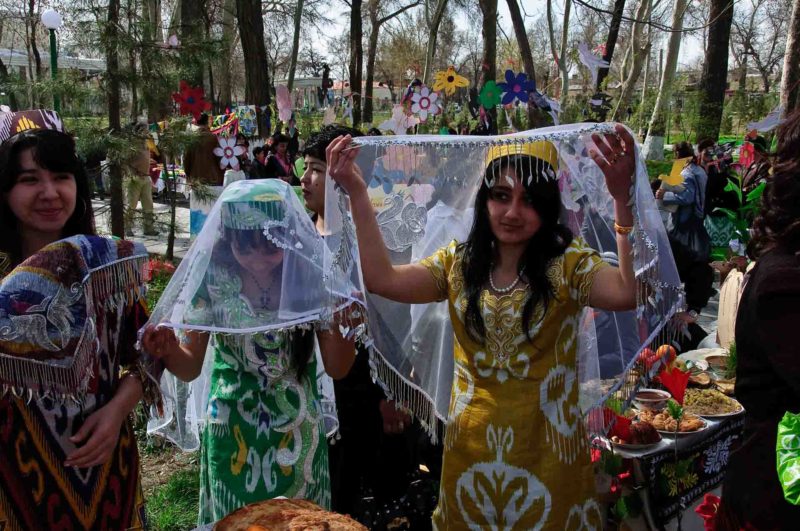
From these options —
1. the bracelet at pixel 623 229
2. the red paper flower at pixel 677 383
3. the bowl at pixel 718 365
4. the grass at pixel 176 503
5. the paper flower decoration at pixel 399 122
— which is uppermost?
the paper flower decoration at pixel 399 122

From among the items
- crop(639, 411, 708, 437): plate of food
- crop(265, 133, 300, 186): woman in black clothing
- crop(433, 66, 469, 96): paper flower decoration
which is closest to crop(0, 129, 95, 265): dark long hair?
crop(639, 411, 708, 437): plate of food

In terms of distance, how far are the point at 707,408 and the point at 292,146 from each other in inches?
338

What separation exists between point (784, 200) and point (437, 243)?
1.07 meters

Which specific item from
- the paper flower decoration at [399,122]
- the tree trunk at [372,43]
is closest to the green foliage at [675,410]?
the paper flower decoration at [399,122]

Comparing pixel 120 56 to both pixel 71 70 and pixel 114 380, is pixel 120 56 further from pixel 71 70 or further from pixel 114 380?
pixel 114 380

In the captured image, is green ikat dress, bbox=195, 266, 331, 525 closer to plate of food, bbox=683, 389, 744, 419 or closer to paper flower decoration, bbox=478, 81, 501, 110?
plate of food, bbox=683, 389, 744, 419

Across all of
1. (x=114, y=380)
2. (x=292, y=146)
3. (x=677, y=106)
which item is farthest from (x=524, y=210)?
(x=677, y=106)

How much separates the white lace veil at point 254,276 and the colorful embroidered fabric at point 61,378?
0.20 metres

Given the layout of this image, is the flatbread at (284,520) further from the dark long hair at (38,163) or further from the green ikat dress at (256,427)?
the dark long hair at (38,163)

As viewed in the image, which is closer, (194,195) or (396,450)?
(396,450)

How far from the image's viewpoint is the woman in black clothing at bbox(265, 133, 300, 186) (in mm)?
9867

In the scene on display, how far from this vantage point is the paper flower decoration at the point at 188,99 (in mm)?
6652

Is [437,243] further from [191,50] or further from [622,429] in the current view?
[191,50]

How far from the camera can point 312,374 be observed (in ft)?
7.02
